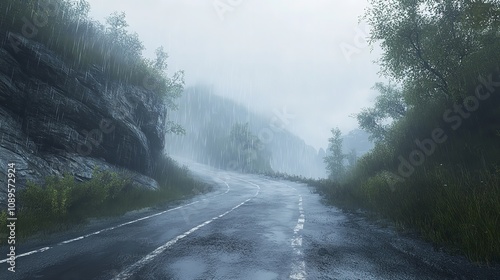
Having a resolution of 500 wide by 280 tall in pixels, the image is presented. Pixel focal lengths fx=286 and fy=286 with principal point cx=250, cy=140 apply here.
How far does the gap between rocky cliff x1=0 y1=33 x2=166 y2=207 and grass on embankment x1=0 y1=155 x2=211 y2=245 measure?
2.60ft

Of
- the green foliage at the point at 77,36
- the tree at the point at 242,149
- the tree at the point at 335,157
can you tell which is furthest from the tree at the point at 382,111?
the tree at the point at 242,149

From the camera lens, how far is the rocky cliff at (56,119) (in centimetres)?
1099

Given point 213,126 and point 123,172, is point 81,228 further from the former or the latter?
point 213,126

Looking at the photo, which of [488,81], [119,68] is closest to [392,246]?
[488,81]

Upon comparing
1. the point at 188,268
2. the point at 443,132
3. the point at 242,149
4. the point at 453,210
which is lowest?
the point at 188,268

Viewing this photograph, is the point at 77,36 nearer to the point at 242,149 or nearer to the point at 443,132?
the point at 443,132

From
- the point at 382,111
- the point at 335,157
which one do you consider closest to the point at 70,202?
the point at 382,111

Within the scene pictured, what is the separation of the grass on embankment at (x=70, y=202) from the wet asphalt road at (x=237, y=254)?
1.00 m

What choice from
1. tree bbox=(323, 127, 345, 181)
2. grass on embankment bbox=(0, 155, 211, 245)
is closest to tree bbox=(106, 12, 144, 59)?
grass on embankment bbox=(0, 155, 211, 245)

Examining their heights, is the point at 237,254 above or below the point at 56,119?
below

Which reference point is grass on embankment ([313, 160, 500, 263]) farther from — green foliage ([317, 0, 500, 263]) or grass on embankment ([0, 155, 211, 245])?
grass on embankment ([0, 155, 211, 245])

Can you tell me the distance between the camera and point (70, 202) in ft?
34.0

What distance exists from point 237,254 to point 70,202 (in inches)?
302

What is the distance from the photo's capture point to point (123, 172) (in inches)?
672
